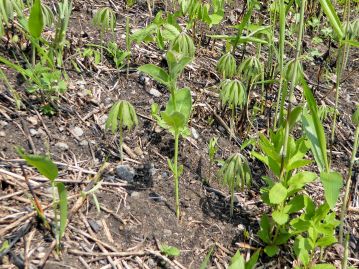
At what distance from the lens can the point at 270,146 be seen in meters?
2.22

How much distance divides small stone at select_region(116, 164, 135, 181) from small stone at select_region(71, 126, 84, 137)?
0.80 feet

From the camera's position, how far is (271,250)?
220 centimetres

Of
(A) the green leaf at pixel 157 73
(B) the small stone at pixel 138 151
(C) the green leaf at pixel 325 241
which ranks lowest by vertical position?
(C) the green leaf at pixel 325 241

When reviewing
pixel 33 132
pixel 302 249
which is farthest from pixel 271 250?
pixel 33 132

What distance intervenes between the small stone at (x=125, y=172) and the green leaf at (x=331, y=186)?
79cm

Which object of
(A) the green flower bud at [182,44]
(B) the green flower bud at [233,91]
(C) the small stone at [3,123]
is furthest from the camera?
(A) the green flower bud at [182,44]

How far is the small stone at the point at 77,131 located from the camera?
2425 millimetres

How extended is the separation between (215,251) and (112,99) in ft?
3.11

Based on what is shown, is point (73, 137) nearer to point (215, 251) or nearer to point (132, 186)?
point (132, 186)

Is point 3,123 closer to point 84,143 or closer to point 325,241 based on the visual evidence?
point 84,143

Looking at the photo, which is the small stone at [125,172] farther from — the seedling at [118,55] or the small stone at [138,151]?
the seedling at [118,55]

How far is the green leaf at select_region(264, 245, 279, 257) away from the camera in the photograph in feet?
7.18

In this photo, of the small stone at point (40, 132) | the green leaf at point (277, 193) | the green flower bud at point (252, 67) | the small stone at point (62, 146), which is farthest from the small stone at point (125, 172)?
the green flower bud at point (252, 67)

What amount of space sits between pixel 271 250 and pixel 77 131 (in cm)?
98
